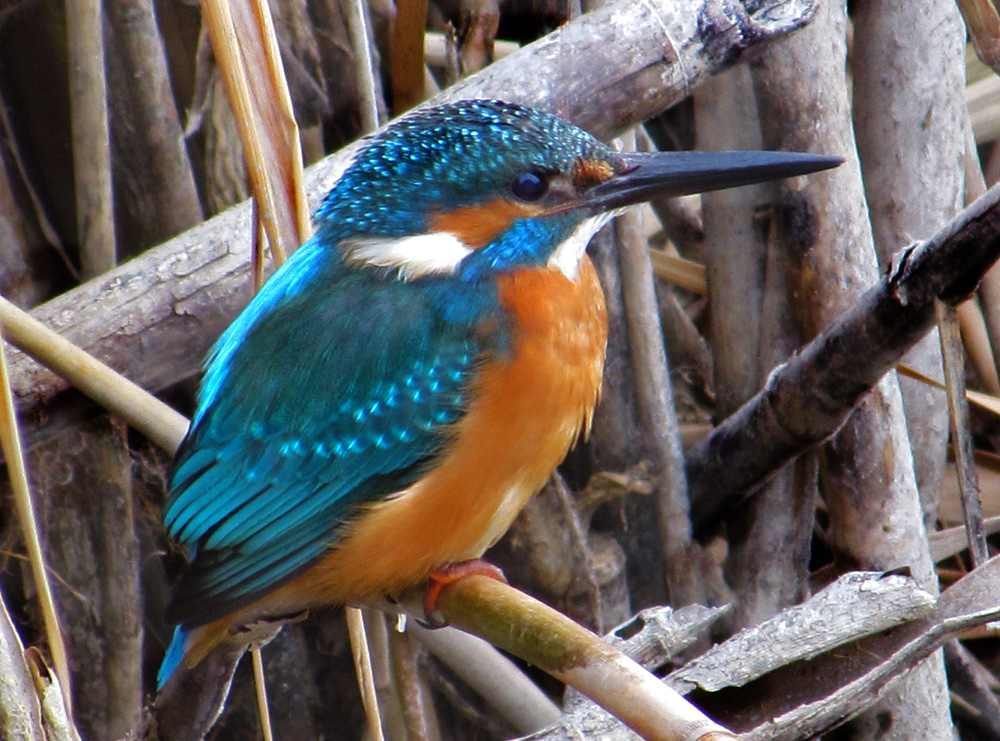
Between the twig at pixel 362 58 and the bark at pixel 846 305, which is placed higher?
the twig at pixel 362 58

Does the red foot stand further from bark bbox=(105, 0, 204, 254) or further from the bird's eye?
bark bbox=(105, 0, 204, 254)

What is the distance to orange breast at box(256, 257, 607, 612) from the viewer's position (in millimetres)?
1567

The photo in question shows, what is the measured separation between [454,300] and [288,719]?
1.04 metres

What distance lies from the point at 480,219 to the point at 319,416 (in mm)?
363

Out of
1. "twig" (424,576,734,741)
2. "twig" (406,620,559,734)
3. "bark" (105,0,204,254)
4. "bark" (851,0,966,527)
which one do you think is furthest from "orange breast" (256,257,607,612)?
"bark" (851,0,966,527)

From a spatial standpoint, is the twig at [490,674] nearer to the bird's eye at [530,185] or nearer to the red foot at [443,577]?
the red foot at [443,577]

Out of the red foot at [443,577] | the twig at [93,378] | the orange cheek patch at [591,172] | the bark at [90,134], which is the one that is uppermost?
the bark at [90,134]

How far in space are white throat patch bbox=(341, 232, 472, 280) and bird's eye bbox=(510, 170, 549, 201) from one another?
0.36ft

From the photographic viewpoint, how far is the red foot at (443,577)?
5.12 ft

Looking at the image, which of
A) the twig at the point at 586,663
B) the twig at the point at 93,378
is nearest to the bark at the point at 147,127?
the twig at the point at 93,378

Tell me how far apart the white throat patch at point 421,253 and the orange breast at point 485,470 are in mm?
83

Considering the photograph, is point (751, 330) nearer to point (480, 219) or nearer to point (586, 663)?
point (480, 219)

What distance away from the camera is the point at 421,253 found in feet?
5.36

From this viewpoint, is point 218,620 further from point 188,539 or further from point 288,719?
Answer: point 288,719
